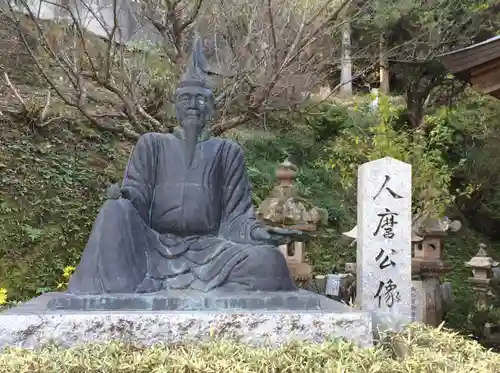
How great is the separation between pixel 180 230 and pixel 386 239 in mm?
2748

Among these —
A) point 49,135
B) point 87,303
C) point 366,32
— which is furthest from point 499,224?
point 87,303

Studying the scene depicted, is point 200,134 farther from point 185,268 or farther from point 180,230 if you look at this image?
point 185,268

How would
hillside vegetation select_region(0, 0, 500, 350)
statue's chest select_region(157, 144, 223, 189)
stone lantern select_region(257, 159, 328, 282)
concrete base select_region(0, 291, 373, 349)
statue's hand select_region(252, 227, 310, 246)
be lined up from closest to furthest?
concrete base select_region(0, 291, 373, 349) < statue's hand select_region(252, 227, 310, 246) < statue's chest select_region(157, 144, 223, 189) < stone lantern select_region(257, 159, 328, 282) < hillside vegetation select_region(0, 0, 500, 350)

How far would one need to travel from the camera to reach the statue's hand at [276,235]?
3627mm

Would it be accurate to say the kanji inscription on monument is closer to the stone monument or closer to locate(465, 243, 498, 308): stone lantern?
the stone monument

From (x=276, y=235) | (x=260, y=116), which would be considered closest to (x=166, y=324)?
(x=276, y=235)

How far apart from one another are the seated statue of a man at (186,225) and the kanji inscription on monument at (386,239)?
2157 mm

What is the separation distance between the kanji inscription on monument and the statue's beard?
96.7 inches

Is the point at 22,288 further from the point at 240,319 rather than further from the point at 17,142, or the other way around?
the point at 240,319

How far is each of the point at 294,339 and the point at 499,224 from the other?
443 inches

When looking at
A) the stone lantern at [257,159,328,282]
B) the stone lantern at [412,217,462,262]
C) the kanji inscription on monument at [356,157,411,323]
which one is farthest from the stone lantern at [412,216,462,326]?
the kanji inscription on monument at [356,157,411,323]

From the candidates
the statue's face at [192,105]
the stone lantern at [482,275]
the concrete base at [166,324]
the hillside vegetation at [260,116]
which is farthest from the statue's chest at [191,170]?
the stone lantern at [482,275]

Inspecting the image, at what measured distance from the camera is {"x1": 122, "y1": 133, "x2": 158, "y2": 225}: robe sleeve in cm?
415

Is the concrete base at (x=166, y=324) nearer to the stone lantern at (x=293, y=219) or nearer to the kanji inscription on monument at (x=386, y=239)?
the kanji inscription on monument at (x=386, y=239)
